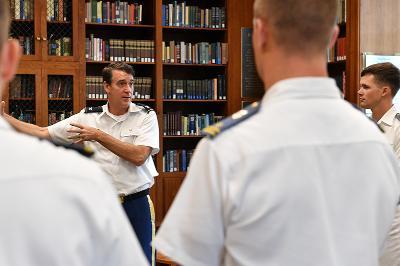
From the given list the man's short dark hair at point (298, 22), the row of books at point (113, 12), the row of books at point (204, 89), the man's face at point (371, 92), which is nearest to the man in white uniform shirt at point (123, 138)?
the man's face at point (371, 92)

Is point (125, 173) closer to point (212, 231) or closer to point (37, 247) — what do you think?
point (212, 231)

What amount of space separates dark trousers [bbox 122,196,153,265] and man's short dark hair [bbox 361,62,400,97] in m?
1.62

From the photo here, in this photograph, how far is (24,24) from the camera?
512 cm

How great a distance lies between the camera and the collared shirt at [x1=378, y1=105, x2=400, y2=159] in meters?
2.79

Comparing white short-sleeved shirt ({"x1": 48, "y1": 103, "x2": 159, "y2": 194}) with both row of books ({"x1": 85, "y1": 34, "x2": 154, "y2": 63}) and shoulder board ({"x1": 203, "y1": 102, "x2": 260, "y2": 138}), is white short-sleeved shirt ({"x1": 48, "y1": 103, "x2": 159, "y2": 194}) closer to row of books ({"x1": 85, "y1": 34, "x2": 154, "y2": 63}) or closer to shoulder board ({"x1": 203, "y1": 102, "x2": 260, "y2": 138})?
shoulder board ({"x1": 203, "y1": 102, "x2": 260, "y2": 138})

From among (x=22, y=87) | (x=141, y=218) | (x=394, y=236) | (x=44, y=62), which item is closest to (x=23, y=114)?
(x=22, y=87)

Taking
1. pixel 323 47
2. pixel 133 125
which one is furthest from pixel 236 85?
pixel 323 47

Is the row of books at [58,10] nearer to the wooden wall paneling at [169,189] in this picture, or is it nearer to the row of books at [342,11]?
the wooden wall paneling at [169,189]

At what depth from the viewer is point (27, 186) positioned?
0.81 m

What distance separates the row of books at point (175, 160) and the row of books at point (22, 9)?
6.49 feet

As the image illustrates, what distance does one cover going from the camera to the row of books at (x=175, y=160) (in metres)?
5.65

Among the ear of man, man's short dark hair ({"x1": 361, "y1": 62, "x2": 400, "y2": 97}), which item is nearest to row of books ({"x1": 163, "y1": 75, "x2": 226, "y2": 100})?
man's short dark hair ({"x1": 361, "y1": 62, "x2": 400, "y2": 97})

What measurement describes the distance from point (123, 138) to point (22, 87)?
2282 mm

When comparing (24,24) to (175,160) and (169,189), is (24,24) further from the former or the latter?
(169,189)
